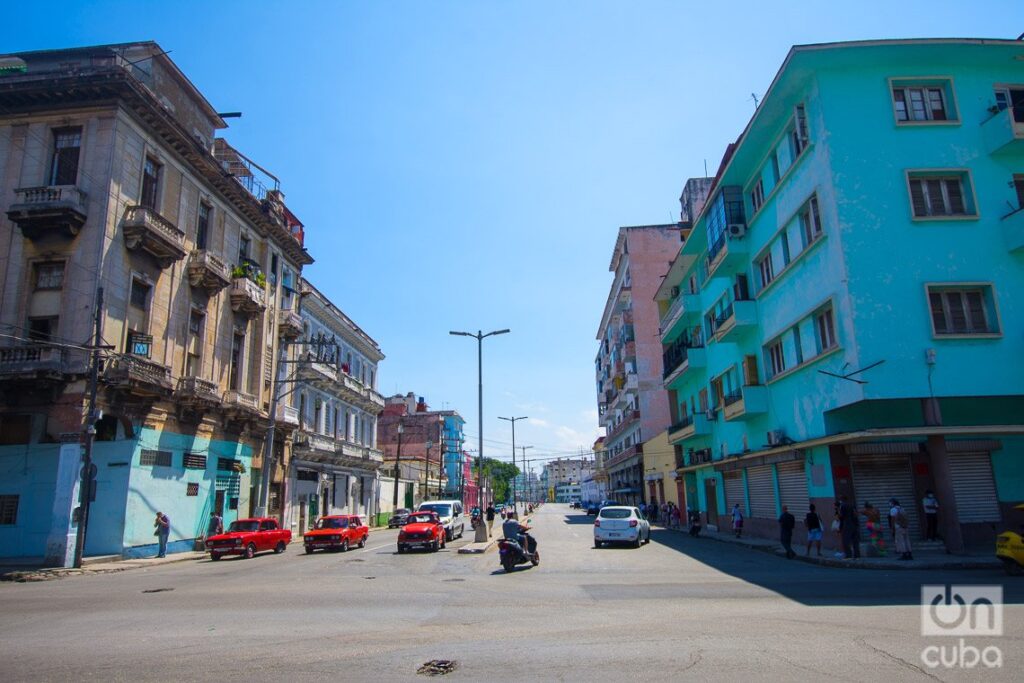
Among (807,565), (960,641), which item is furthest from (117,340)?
(960,641)

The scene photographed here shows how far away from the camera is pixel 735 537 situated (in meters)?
29.8

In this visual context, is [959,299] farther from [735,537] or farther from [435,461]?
[435,461]

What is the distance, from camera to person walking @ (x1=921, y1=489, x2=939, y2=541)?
19500 mm

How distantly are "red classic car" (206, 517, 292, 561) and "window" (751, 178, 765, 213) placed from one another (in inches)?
990

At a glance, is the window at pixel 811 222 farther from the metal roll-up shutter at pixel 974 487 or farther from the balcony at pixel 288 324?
the balcony at pixel 288 324

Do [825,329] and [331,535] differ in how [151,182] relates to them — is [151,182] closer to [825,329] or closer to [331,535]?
[331,535]

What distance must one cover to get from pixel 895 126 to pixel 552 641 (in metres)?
21.1

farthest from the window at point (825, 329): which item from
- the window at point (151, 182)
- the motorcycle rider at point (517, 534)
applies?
the window at point (151, 182)

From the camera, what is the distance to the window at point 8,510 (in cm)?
2330

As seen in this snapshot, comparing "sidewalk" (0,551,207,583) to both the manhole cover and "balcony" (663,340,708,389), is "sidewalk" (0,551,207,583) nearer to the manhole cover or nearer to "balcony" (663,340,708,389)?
the manhole cover

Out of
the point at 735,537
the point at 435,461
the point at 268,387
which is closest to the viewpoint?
the point at 735,537

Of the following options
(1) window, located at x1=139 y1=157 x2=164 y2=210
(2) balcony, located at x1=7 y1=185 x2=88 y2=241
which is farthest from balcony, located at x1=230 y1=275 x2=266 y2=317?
(2) balcony, located at x1=7 y1=185 x2=88 y2=241

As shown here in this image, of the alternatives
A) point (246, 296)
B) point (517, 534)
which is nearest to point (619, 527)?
point (517, 534)

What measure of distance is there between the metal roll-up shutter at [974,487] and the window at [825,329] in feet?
16.4
